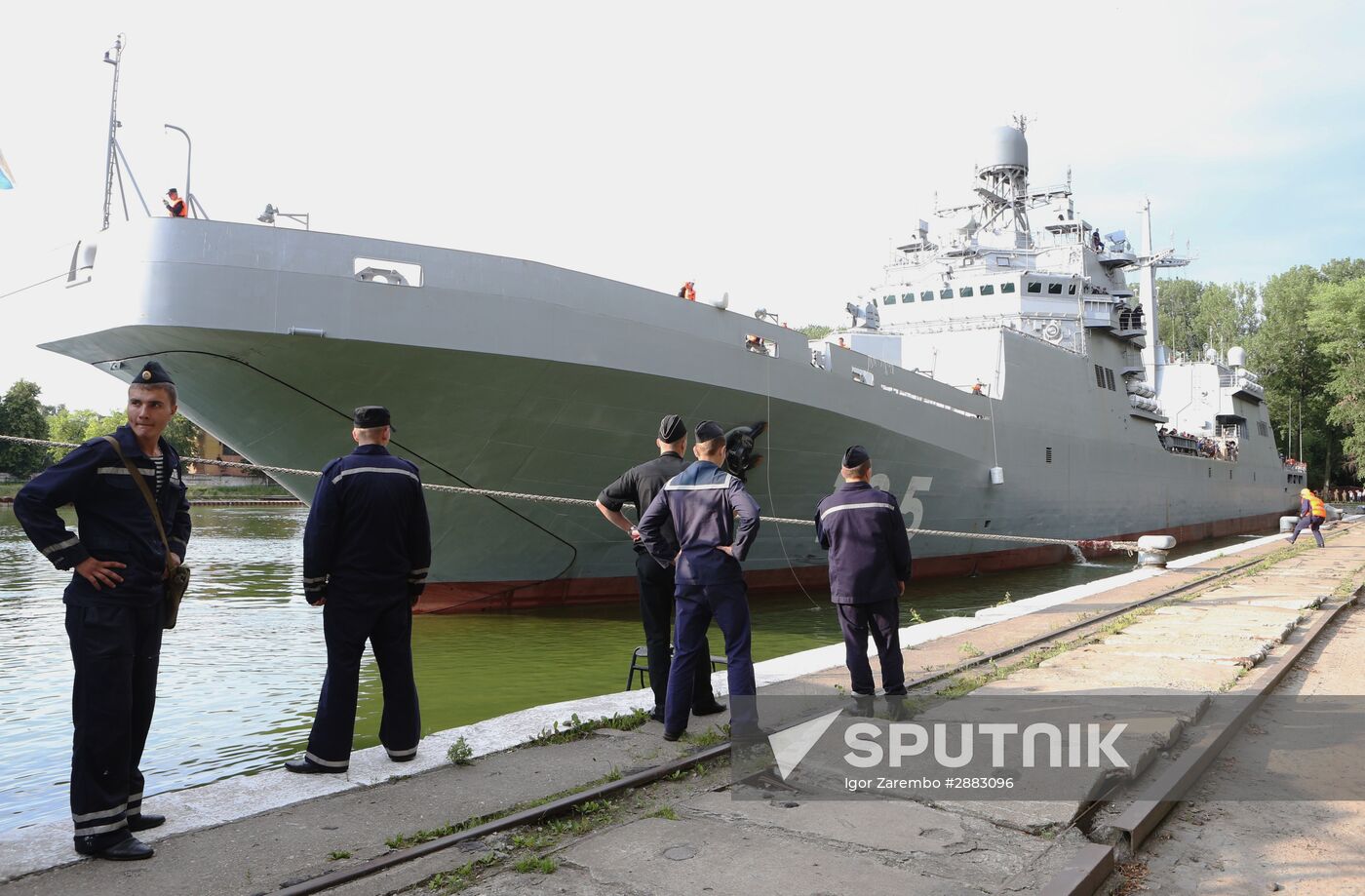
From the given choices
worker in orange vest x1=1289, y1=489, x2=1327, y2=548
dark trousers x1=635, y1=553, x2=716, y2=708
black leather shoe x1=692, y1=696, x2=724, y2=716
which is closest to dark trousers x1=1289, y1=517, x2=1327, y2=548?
worker in orange vest x1=1289, y1=489, x2=1327, y2=548

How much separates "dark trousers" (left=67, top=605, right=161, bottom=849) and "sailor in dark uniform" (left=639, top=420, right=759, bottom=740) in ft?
6.54

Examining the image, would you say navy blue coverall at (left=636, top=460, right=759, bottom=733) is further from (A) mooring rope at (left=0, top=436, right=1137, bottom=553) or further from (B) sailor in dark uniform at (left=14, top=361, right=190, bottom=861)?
(B) sailor in dark uniform at (left=14, top=361, right=190, bottom=861)

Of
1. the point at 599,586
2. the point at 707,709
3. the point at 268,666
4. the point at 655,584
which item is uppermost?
the point at 655,584

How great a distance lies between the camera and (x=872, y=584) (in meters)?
4.36

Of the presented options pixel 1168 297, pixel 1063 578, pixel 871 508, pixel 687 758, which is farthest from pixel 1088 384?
pixel 1168 297

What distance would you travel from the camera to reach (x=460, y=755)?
3541mm

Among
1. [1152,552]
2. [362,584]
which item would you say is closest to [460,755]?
[362,584]

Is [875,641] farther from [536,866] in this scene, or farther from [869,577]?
[536,866]

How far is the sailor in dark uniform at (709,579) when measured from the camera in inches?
152

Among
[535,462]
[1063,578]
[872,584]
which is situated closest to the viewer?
[872,584]

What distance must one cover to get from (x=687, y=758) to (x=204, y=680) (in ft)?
17.6

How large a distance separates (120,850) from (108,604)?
725 mm

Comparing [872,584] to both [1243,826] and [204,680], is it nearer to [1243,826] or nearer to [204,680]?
[1243,826]

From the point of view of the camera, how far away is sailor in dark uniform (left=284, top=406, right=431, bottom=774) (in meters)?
3.44
